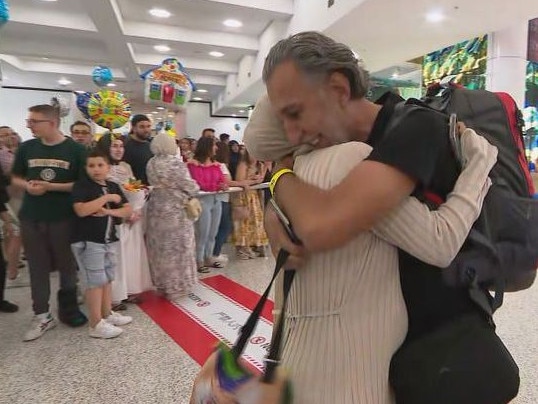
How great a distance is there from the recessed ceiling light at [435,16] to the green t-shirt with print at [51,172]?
4.04 m

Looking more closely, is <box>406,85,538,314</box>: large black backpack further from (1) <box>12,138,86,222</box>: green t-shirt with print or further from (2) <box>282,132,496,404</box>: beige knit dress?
(1) <box>12,138,86,222</box>: green t-shirt with print

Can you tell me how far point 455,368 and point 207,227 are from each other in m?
3.92

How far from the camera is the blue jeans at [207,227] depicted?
14.5ft

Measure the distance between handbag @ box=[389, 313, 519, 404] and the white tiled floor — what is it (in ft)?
5.67

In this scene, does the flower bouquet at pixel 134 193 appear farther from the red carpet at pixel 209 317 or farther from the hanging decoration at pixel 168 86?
the hanging decoration at pixel 168 86

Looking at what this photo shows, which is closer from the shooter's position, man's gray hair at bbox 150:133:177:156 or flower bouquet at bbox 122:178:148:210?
flower bouquet at bbox 122:178:148:210

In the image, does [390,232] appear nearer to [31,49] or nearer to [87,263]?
[87,263]

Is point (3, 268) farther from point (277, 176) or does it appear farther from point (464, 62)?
point (464, 62)

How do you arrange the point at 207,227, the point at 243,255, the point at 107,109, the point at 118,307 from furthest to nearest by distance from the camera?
the point at 243,255, the point at 207,227, the point at 107,109, the point at 118,307

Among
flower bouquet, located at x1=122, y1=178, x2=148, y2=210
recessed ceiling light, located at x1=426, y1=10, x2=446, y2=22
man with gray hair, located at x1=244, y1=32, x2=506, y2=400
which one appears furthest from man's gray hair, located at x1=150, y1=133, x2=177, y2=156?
recessed ceiling light, located at x1=426, y1=10, x2=446, y2=22

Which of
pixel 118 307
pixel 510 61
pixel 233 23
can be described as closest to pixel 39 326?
pixel 118 307

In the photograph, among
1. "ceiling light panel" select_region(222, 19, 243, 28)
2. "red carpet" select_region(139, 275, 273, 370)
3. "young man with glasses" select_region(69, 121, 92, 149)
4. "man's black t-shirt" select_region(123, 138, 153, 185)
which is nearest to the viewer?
"red carpet" select_region(139, 275, 273, 370)

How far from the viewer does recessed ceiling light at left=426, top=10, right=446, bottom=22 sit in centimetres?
471

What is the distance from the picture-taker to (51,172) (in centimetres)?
277
